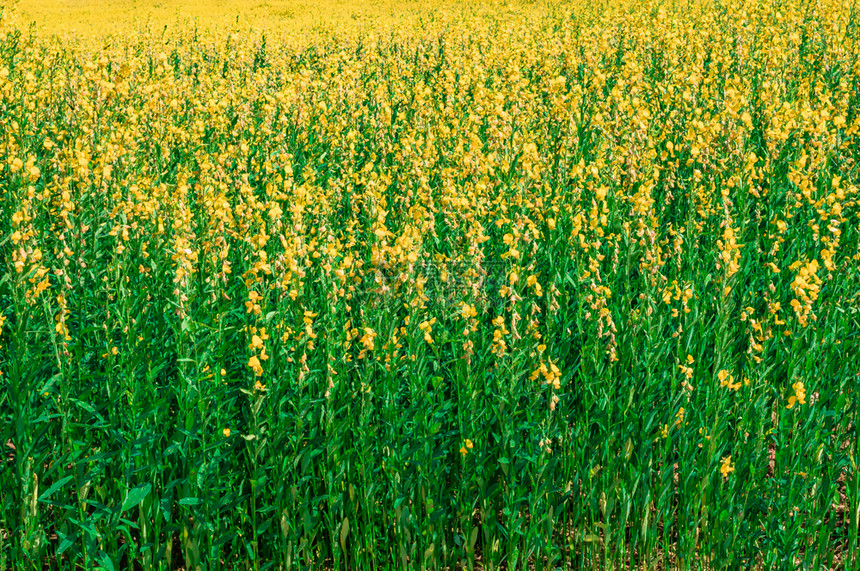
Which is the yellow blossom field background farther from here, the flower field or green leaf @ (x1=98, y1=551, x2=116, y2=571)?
green leaf @ (x1=98, y1=551, x2=116, y2=571)

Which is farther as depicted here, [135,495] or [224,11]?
[224,11]

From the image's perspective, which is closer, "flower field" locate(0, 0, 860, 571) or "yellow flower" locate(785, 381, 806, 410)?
"yellow flower" locate(785, 381, 806, 410)

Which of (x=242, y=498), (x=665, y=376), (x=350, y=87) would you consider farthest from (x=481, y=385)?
(x=350, y=87)

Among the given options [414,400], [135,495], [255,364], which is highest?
[255,364]

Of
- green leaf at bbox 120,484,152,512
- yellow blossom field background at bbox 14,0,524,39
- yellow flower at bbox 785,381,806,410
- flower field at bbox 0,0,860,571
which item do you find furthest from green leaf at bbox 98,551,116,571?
yellow blossom field background at bbox 14,0,524,39

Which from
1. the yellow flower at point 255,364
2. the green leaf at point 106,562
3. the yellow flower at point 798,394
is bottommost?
the green leaf at point 106,562

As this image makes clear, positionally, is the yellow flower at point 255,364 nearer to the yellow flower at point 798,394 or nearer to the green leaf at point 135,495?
the green leaf at point 135,495

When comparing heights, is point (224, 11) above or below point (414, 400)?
above

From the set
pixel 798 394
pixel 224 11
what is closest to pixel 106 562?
pixel 798 394

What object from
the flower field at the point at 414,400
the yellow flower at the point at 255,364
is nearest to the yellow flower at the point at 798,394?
the flower field at the point at 414,400

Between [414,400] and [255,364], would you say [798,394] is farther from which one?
[255,364]

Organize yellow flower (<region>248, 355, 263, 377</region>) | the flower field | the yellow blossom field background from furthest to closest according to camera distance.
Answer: the yellow blossom field background, the flower field, yellow flower (<region>248, 355, 263, 377</region>)

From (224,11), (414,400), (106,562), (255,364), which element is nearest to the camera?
(255,364)

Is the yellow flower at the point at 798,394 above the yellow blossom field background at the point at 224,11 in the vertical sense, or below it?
below
